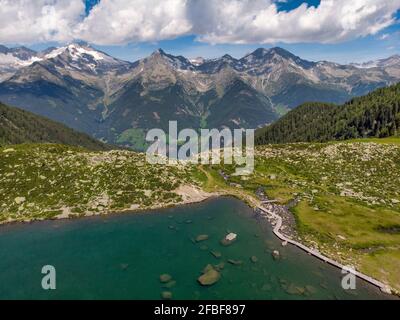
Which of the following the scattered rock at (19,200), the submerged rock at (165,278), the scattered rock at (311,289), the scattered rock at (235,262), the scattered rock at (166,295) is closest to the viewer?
the scattered rock at (166,295)

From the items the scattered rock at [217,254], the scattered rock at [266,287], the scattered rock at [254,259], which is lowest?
the scattered rock at [266,287]

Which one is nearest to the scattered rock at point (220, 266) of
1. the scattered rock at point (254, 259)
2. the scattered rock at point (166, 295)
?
the scattered rock at point (254, 259)

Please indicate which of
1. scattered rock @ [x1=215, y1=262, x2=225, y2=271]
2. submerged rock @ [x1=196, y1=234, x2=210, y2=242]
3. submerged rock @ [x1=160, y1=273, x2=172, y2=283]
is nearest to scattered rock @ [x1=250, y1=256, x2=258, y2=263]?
scattered rock @ [x1=215, y1=262, x2=225, y2=271]

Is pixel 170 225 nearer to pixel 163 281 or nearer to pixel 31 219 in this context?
pixel 163 281

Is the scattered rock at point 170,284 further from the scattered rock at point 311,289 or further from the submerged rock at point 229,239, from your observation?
the scattered rock at point 311,289

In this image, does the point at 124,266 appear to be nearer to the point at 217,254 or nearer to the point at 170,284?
the point at 170,284

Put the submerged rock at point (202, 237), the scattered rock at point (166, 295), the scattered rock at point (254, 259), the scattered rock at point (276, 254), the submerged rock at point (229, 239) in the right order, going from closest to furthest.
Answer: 1. the scattered rock at point (166, 295)
2. the scattered rock at point (254, 259)
3. the scattered rock at point (276, 254)
4. the submerged rock at point (229, 239)
5. the submerged rock at point (202, 237)

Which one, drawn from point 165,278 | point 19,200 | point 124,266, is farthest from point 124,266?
point 19,200
